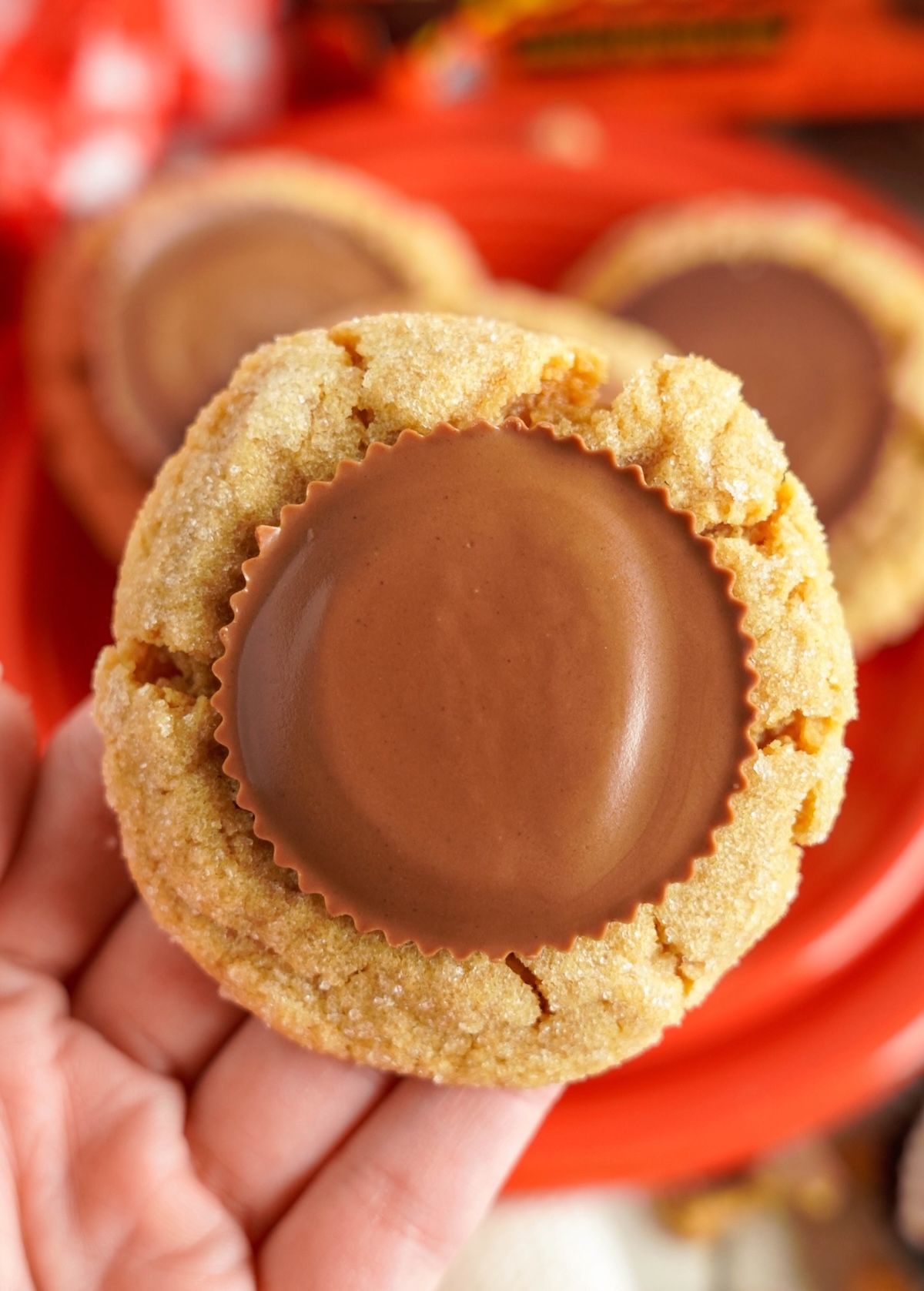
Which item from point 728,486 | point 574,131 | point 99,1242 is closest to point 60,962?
point 99,1242

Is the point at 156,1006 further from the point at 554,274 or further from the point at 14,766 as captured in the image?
the point at 554,274

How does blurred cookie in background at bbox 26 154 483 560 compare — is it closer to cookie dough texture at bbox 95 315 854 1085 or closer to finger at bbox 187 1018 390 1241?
cookie dough texture at bbox 95 315 854 1085

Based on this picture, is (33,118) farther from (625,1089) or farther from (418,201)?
(625,1089)

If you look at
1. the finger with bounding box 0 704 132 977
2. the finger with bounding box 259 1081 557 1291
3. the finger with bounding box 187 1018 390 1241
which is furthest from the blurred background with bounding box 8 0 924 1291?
the finger with bounding box 0 704 132 977

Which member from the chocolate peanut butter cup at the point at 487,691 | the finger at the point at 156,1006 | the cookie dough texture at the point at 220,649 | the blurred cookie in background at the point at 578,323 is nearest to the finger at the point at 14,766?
the finger at the point at 156,1006

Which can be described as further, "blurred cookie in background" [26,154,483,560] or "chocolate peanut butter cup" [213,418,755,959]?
"blurred cookie in background" [26,154,483,560]

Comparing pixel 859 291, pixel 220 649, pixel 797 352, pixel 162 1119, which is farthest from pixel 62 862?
pixel 859 291
